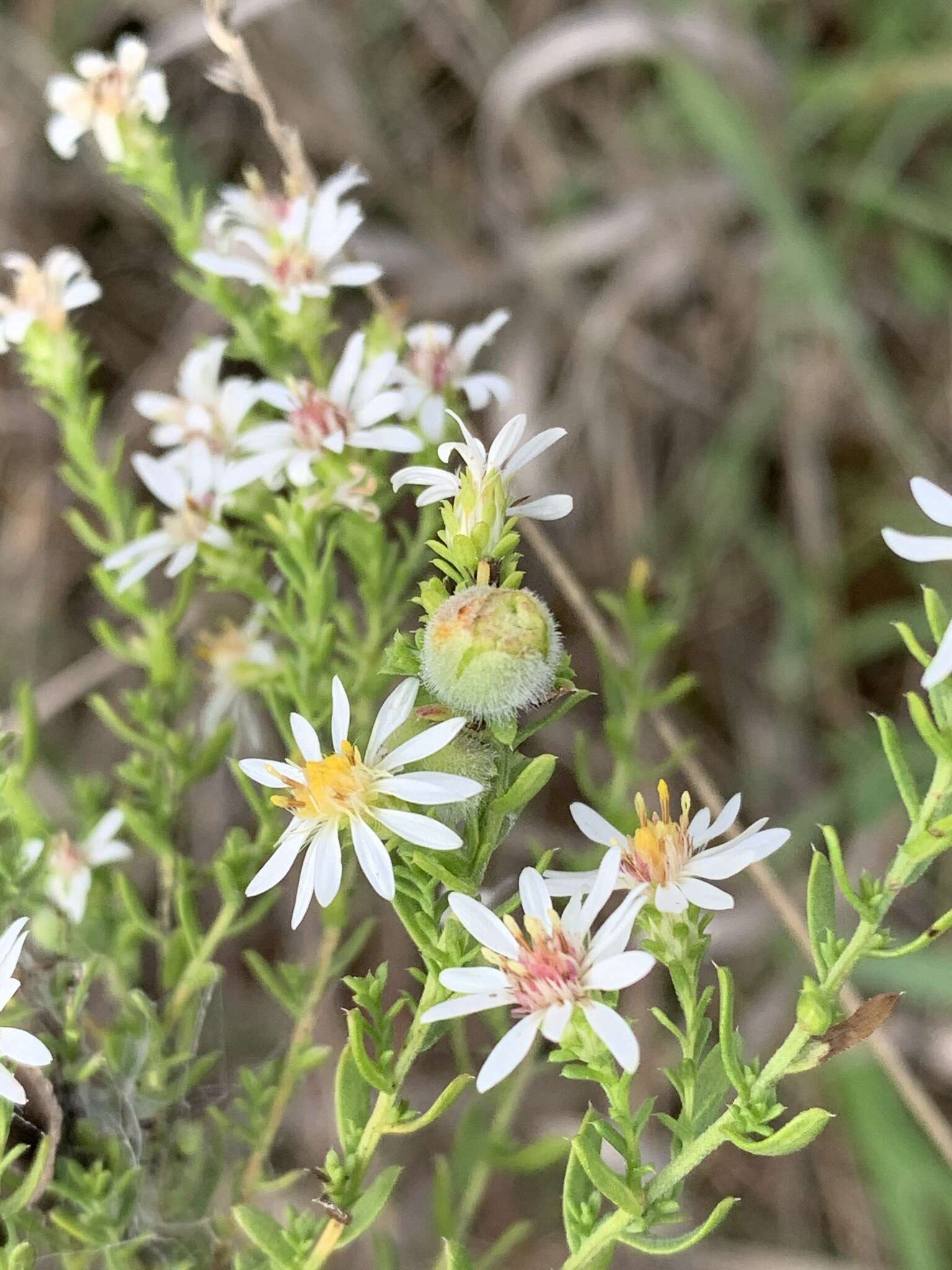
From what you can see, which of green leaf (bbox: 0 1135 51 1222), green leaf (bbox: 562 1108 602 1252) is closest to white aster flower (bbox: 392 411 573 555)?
green leaf (bbox: 562 1108 602 1252)

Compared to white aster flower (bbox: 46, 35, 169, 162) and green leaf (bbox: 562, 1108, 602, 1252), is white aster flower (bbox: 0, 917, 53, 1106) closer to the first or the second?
green leaf (bbox: 562, 1108, 602, 1252)

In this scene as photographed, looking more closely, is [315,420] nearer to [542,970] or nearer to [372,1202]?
[542,970]

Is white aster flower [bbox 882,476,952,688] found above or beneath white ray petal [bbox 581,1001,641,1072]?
above

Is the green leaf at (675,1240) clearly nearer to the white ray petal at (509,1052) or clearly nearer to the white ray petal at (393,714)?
the white ray petal at (509,1052)

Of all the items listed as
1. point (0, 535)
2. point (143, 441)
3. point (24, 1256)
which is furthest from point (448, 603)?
point (0, 535)

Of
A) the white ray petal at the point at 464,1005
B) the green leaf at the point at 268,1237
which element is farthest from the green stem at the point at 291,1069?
the white ray petal at the point at 464,1005

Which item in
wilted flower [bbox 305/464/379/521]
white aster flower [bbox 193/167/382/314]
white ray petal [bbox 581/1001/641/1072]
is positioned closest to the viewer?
white ray petal [bbox 581/1001/641/1072]
